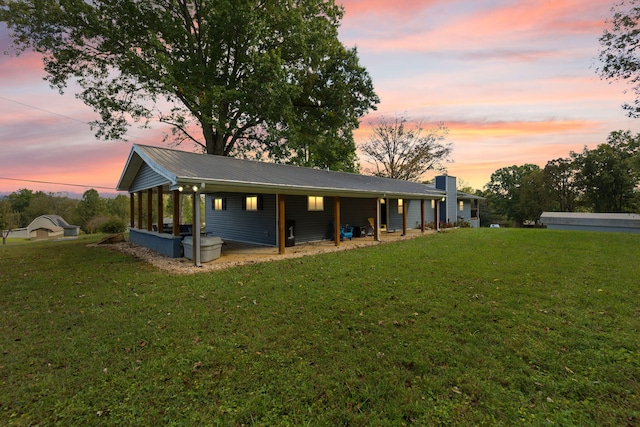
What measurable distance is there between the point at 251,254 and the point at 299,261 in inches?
90.0

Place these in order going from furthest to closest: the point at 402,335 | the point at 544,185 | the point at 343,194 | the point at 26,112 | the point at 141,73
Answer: the point at 544,185
the point at 26,112
the point at 141,73
the point at 343,194
the point at 402,335

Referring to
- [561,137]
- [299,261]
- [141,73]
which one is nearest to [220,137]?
[141,73]

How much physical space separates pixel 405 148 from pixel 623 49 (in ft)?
65.5

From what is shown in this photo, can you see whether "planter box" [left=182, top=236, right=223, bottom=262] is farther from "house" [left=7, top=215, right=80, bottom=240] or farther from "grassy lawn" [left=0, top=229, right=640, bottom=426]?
"house" [left=7, top=215, right=80, bottom=240]

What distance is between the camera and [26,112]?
16.7m

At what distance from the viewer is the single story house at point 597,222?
2045cm

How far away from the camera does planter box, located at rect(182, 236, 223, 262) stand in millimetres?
8141

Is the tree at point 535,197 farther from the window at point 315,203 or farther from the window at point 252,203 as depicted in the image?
the window at point 252,203

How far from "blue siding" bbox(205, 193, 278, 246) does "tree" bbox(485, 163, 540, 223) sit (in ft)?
136

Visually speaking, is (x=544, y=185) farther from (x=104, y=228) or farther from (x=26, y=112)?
(x=26, y=112)

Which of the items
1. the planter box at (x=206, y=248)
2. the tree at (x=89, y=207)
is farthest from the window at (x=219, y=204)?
Answer: the tree at (x=89, y=207)

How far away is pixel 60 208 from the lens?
60375 millimetres

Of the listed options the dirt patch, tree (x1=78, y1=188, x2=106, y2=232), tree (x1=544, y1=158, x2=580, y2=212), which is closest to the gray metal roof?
the dirt patch

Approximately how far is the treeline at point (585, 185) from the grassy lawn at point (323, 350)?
32051 mm
